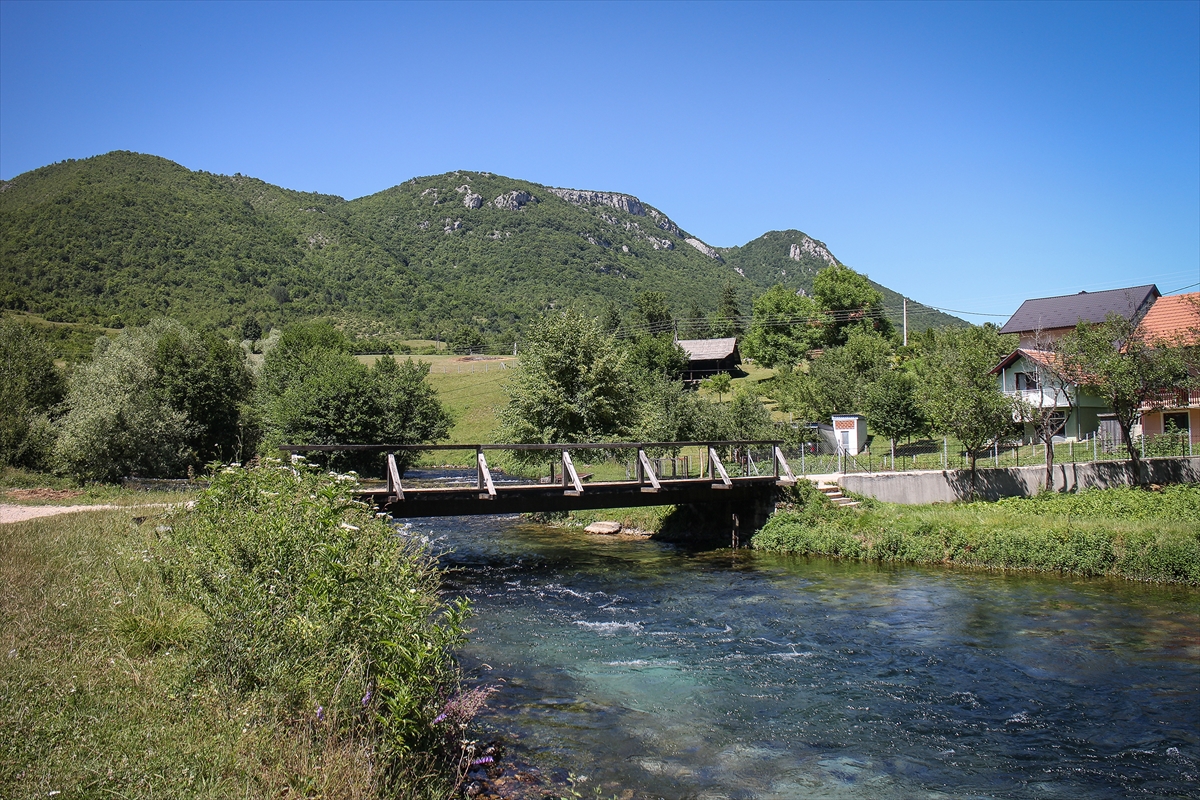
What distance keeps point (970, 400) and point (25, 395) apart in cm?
4261

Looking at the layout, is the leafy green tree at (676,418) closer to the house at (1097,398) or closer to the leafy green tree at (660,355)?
the house at (1097,398)

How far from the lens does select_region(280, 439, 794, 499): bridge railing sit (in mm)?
20781

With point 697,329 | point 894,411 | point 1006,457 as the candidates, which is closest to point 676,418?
point 894,411

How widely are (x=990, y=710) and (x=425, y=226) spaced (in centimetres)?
18458

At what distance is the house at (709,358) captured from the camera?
78500mm

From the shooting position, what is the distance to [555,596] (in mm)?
18609

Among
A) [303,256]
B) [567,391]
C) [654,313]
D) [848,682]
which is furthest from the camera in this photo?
[303,256]

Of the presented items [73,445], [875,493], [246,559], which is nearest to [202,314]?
[73,445]

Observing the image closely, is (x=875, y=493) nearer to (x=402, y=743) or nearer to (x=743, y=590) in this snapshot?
(x=743, y=590)

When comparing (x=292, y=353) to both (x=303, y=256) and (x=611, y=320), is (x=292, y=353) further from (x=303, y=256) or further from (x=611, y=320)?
(x=303, y=256)

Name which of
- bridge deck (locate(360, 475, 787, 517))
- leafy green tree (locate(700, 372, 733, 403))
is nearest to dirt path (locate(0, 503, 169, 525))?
bridge deck (locate(360, 475, 787, 517))

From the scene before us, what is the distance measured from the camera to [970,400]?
88.1 feet

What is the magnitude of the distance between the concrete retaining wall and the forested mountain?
301 ft

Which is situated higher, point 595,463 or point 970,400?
point 970,400
